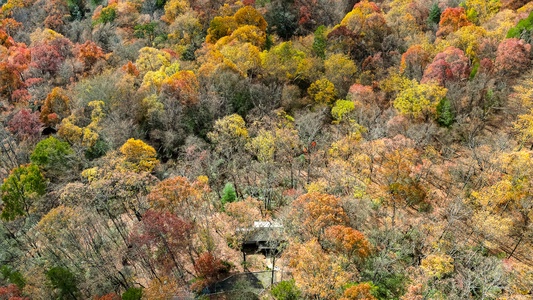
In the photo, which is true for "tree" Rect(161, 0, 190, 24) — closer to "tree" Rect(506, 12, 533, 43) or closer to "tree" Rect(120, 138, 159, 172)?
"tree" Rect(120, 138, 159, 172)

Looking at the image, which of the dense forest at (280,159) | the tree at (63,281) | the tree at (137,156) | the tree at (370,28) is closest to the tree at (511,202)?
the dense forest at (280,159)

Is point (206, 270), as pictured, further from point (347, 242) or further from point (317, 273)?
point (347, 242)

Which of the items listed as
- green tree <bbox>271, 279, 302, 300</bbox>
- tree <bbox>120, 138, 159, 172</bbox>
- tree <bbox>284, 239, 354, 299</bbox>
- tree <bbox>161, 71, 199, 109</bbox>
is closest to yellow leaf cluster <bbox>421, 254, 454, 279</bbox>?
tree <bbox>284, 239, 354, 299</bbox>

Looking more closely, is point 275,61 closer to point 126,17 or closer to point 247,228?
point 247,228

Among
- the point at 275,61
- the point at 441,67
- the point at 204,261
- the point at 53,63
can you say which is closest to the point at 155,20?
the point at 53,63

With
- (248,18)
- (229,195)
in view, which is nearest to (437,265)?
(229,195)
